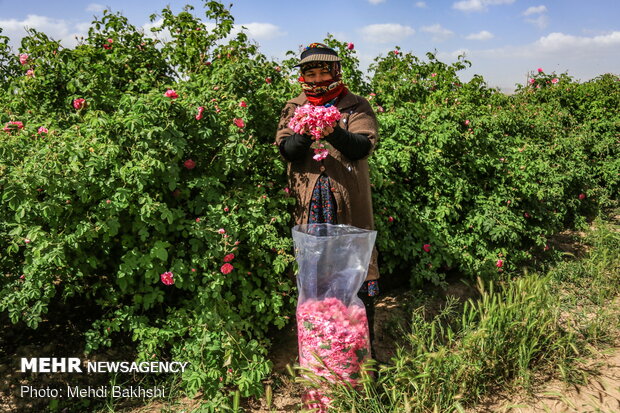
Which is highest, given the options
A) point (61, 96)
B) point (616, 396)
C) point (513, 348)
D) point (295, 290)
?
point (61, 96)

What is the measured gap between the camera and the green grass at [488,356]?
2354mm

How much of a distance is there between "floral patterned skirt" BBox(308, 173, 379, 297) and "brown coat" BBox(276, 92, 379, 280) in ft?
0.07

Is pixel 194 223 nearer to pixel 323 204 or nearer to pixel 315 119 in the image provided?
pixel 323 204

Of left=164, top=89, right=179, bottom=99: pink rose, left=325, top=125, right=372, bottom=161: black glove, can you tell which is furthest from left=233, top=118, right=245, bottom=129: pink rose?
left=325, top=125, right=372, bottom=161: black glove

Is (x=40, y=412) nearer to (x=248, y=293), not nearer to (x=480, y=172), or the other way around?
(x=248, y=293)

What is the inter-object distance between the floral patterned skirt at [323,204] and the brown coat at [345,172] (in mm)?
23

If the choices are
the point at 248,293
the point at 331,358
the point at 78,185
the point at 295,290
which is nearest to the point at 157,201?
the point at 78,185

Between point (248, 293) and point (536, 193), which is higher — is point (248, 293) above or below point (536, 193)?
below

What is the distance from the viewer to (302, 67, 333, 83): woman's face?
2.54 meters

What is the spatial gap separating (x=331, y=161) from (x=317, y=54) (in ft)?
1.85

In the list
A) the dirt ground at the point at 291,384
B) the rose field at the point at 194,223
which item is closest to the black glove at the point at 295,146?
the rose field at the point at 194,223

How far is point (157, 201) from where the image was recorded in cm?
252

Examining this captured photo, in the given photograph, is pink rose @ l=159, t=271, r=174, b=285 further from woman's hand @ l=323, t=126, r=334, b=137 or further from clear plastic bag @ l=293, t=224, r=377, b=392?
woman's hand @ l=323, t=126, r=334, b=137

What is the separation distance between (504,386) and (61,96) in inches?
123
